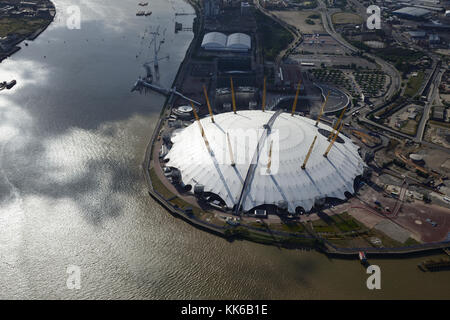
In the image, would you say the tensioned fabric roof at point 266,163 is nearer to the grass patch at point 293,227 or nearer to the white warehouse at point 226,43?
the grass patch at point 293,227

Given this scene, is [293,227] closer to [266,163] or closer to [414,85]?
[266,163]

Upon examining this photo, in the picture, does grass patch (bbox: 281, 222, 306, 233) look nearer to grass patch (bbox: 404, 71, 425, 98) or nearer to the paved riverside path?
the paved riverside path

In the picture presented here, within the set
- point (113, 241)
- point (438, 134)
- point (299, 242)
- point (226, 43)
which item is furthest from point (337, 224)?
point (226, 43)

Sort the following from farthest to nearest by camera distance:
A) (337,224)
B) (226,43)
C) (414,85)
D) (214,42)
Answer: (226,43) → (214,42) → (414,85) → (337,224)

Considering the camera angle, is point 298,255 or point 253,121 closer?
point 298,255

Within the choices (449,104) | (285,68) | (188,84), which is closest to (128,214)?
(188,84)

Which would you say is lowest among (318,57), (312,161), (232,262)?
(232,262)

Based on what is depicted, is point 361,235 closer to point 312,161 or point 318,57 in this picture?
point 312,161
